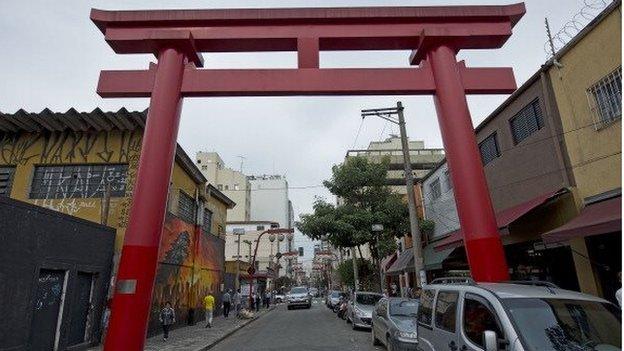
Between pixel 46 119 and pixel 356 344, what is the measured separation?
42.7 ft

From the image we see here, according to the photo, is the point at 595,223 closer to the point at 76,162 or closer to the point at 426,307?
the point at 426,307

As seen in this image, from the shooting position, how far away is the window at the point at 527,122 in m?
12.9

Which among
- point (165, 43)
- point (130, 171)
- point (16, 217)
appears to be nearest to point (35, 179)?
point (130, 171)

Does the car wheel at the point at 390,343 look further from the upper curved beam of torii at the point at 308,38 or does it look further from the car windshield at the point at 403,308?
the upper curved beam of torii at the point at 308,38

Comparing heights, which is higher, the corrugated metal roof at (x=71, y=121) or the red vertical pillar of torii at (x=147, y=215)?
the corrugated metal roof at (x=71, y=121)

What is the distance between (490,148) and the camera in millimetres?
16328

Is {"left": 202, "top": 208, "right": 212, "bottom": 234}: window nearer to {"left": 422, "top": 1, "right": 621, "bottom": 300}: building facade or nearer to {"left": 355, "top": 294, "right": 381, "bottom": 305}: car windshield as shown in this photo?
{"left": 355, "top": 294, "right": 381, "bottom": 305}: car windshield

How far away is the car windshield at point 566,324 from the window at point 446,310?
1083 millimetres

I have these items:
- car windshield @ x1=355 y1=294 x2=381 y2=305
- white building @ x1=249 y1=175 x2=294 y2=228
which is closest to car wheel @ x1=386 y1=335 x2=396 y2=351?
car windshield @ x1=355 y1=294 x2=381 y2=305

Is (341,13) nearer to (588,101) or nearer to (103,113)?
(588,101)

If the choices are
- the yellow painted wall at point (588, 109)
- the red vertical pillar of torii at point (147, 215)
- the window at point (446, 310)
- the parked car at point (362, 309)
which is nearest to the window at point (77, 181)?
the red vertical pillar of torii at point (147, 215)

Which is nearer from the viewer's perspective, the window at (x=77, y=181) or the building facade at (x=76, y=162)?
the building facade at (x=76, y=162)

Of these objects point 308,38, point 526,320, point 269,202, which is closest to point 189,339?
point 308,38

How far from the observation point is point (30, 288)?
10.1 meters
